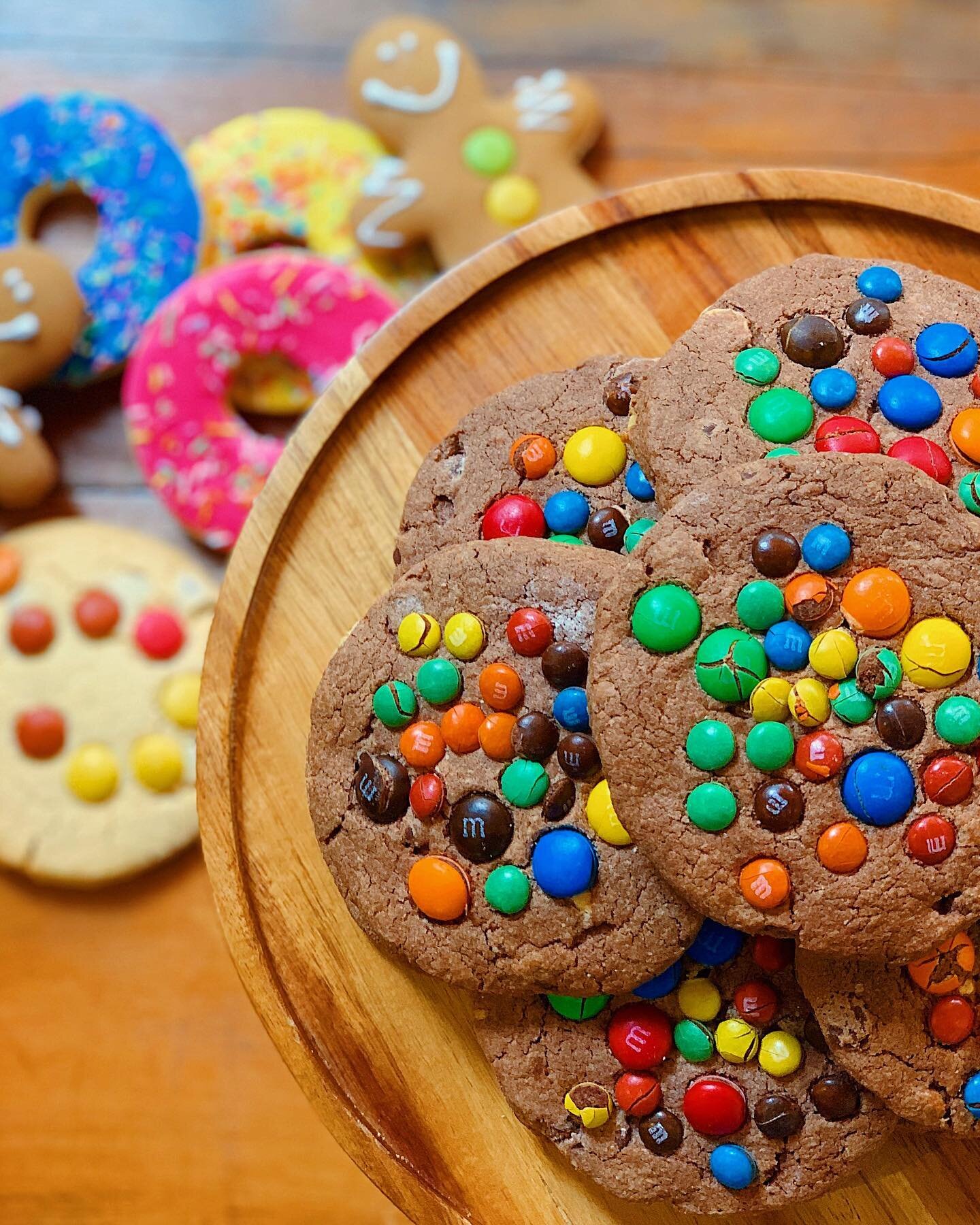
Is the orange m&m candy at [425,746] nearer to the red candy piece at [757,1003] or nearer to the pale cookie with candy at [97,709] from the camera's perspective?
the red candy piece at [757,1003]

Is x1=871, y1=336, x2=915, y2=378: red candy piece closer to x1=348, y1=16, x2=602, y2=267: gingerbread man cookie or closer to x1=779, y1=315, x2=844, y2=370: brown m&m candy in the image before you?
x1=779, y1=315, x2=844, y2=370: brown m&m candy

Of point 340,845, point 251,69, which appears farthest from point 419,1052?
point 251,69

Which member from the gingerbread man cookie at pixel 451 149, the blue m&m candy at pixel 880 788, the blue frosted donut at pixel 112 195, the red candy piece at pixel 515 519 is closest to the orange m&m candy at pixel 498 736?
the red candy piece at pixel 515 519

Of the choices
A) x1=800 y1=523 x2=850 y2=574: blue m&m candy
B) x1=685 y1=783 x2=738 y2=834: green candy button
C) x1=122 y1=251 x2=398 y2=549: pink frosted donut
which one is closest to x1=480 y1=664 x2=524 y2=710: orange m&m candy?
x1=685 y1=783 x2=738 y2=834: green candy button

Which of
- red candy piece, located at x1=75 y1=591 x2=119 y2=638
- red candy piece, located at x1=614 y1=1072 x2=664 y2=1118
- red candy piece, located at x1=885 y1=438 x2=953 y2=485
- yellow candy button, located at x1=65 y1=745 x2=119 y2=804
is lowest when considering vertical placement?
yellow candy button, located at x1=65 y1=745 x2=119 y2=804

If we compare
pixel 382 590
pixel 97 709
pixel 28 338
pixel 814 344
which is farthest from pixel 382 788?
pixel 28 338

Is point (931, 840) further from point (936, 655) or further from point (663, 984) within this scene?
point (663, 984)
